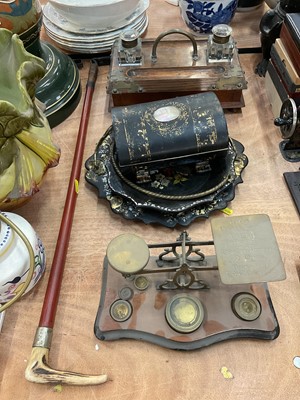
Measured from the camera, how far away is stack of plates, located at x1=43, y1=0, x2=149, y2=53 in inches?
44.4

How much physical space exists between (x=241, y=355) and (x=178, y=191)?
0.35 metres

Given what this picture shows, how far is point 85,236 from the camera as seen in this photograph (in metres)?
0.85

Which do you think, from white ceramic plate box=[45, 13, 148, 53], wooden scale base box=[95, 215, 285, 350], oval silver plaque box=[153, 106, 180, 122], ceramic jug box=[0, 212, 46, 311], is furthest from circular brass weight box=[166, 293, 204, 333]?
white ceramic plate box=[45, 13, 148, 53]

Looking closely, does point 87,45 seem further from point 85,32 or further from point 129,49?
point 129,49

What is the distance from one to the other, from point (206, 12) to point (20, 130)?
0.74 m

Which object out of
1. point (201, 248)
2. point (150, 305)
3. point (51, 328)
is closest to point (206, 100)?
point (201, 248)

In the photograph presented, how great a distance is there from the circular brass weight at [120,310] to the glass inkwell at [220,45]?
2.05 feet

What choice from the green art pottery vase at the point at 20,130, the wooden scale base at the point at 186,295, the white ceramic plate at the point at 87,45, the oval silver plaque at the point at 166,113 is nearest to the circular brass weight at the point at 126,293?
the wooden scale base at the point at 186,295

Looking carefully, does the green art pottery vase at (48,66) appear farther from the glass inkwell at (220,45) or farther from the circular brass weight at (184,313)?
the circular brass weight at (184,313)

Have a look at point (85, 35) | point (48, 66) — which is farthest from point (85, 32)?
point (48, 66)

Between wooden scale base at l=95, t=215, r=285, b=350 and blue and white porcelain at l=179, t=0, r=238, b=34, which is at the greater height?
blue and white porcelain at l=179, t=0, r=238, b=34

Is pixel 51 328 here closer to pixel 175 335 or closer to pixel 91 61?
pixel 175 335

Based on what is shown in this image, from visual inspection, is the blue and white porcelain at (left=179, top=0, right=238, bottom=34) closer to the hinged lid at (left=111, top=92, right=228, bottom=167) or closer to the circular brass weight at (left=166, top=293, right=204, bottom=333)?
the hinged lid at (left=111, top=92, right=228, bottom=167)

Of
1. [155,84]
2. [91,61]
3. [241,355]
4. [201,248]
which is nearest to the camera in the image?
[241,355]
